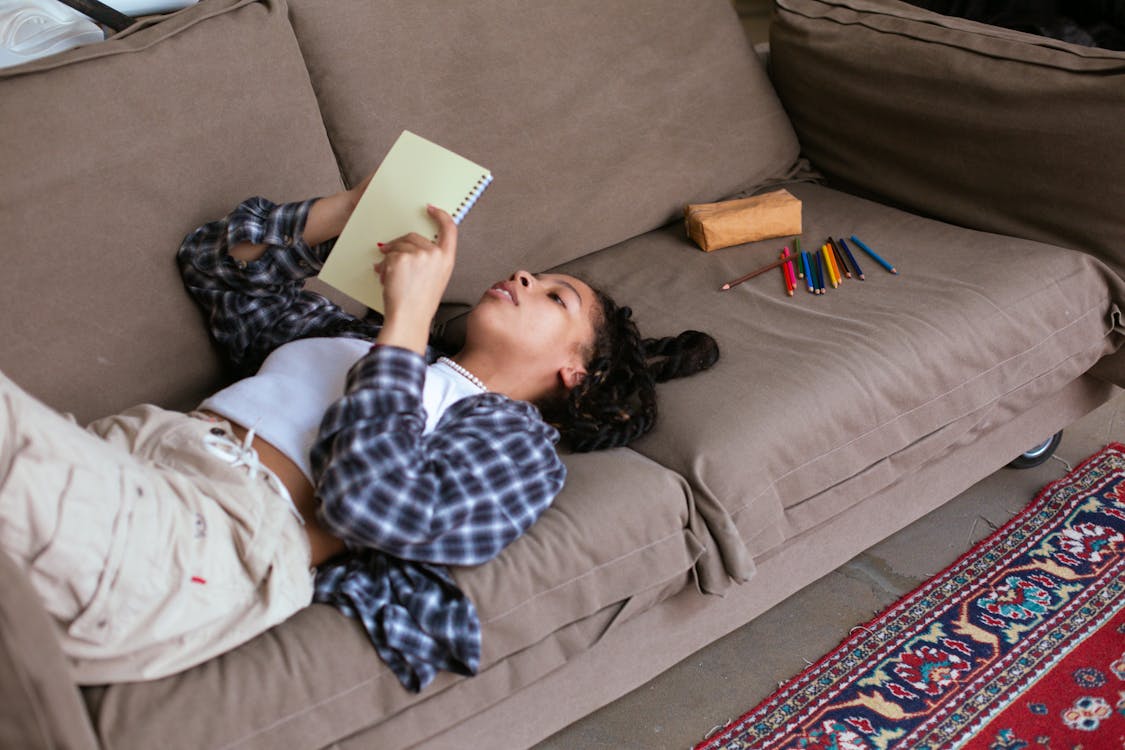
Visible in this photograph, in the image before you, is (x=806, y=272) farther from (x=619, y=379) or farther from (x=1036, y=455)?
(x=1036, y=455)

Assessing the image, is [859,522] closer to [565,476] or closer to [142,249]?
[565,476]

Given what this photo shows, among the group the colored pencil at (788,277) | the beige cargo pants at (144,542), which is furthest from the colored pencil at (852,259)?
the beige cargo pants at (144,542)

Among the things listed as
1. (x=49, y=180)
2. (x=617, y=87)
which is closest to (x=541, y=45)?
(x=617, y=87)

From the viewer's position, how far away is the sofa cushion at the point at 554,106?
1.85 meters

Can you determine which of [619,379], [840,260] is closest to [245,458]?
[619,379]

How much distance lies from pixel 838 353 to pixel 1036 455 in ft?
2.37

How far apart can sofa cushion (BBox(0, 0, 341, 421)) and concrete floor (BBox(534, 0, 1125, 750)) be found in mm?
847

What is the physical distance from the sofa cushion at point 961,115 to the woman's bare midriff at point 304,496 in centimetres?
142

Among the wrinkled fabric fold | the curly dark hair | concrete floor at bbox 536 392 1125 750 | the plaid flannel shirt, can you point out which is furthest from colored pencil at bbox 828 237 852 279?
the wrinkled fabric fold

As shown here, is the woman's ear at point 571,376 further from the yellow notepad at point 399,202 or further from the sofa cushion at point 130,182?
the sofa cushion at point 130,182

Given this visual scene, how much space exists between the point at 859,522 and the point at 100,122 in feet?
4.43

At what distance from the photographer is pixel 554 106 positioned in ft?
6.66

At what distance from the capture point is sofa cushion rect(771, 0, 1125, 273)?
188 centimetres

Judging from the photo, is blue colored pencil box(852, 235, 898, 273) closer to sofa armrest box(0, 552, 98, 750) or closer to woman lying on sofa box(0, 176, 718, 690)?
woman lying on sofa box(0, 176, 718, 690)
